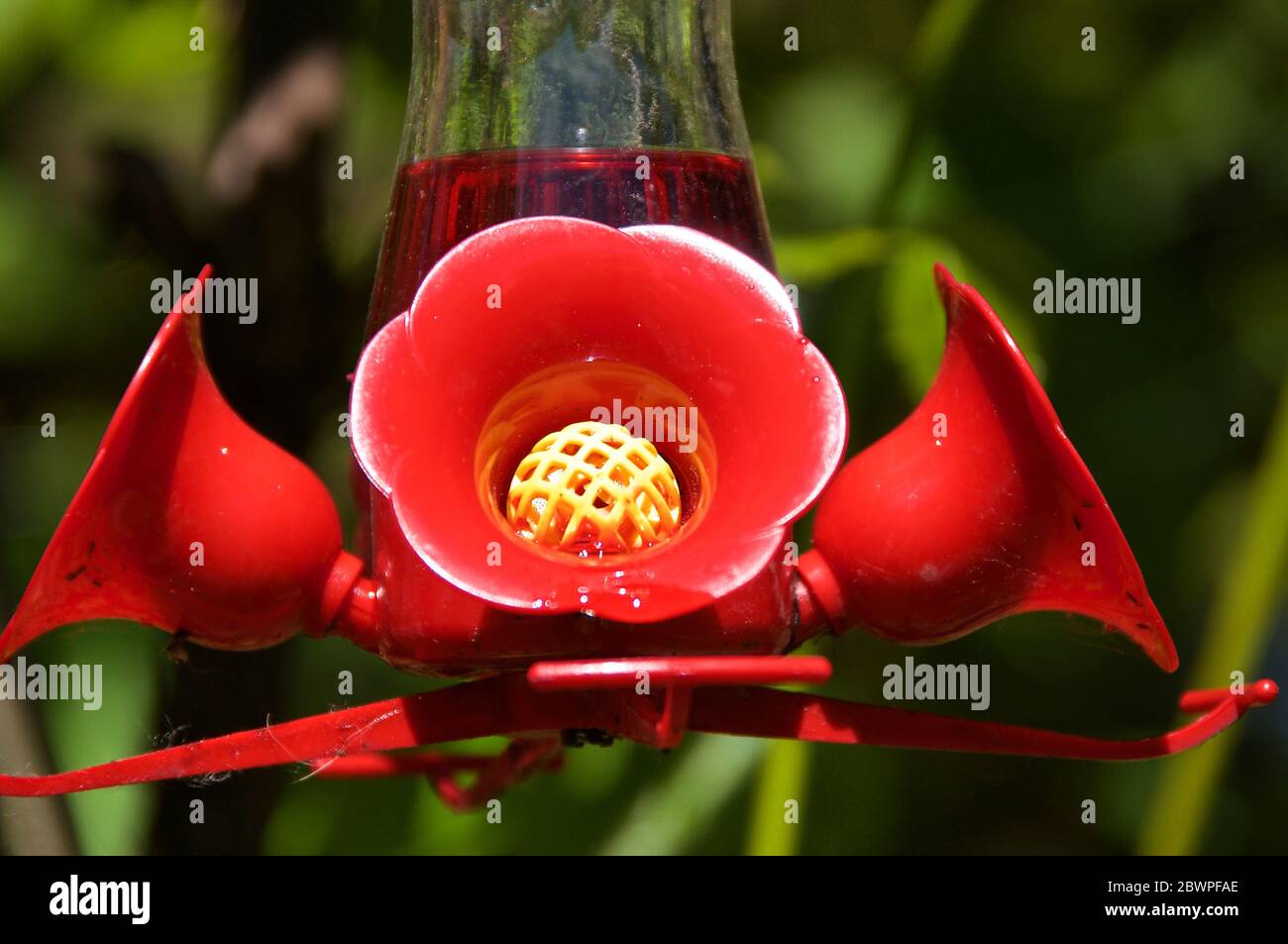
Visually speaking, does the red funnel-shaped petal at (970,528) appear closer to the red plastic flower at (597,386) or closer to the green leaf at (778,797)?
the red plastic flower at (597,386)

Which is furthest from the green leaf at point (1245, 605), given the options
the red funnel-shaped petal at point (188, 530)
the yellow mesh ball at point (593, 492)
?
the red funnel-shaped petal at point (188, 530)

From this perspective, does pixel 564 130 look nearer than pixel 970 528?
No

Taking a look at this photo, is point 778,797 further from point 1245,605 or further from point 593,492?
point 593,492

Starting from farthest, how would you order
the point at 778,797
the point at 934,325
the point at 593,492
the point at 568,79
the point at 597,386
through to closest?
the point at 778,797
the point at 934,325
the point at 568,79
the point at 597,386
the point at 593,492

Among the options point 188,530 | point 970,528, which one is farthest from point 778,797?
point 188,530

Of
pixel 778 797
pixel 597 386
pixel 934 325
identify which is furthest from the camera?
pixel 778 797

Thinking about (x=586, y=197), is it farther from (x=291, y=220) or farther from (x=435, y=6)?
(x=291, y=220)
